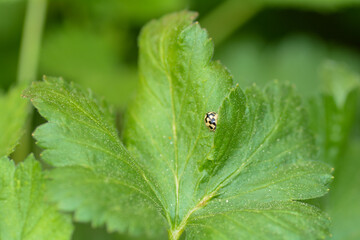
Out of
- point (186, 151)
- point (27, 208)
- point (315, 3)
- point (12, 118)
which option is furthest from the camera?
point (315, 3)

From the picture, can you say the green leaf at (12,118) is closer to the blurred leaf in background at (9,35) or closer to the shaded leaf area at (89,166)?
the shaded leaf area at (89,166)

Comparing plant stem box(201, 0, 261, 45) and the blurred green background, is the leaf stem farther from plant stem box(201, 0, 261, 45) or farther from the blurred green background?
plant stem box(201, 0, 261, 45)

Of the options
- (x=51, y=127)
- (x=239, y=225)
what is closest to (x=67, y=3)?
(x=51, y=127)

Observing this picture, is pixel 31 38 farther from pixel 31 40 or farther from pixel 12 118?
pixel 12 118

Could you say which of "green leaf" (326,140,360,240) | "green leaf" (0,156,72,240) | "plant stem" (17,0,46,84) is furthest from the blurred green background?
"green leaf" (0,156,72,240)

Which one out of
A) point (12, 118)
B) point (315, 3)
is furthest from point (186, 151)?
point (315, 3)

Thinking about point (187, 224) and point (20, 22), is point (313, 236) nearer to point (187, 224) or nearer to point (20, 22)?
point (187, 224)

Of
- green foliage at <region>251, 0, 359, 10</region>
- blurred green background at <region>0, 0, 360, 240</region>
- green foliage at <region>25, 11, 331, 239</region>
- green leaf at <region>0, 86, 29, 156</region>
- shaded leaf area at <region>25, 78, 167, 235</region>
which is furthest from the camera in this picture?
blurred green background at <region>0, 0, 360, 240</region>
